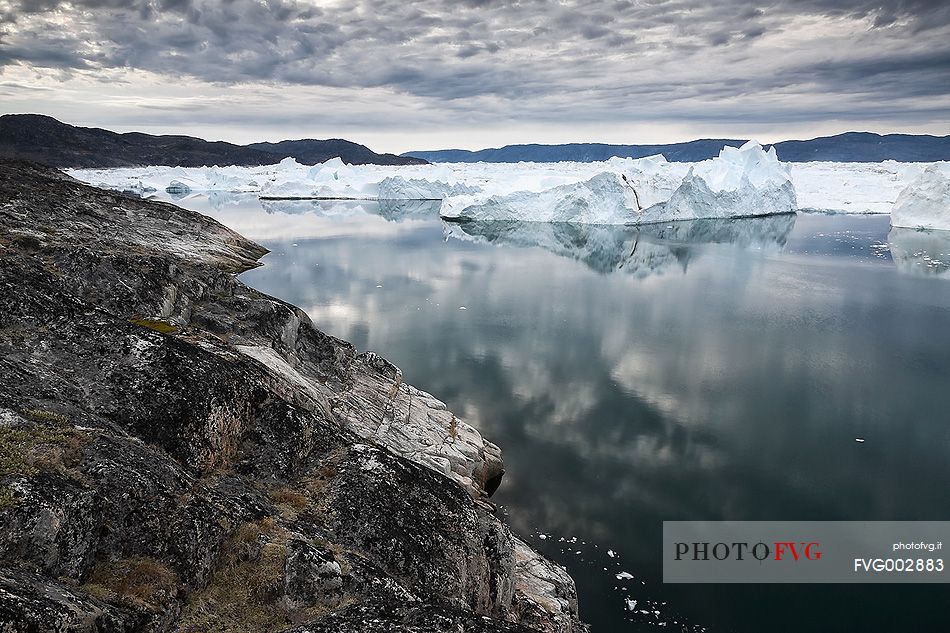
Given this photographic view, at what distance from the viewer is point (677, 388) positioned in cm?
1738

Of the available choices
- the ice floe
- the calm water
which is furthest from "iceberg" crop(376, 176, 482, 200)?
the calm water

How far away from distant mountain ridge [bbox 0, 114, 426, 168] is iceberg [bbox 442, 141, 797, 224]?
109 metres

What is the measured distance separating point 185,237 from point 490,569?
27128 mm

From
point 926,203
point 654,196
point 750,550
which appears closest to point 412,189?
point 654,196

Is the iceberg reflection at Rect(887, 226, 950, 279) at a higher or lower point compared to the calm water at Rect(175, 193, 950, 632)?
higher

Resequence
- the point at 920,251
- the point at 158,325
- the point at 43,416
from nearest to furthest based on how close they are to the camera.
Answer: the point at 43,416, the point at 158,325, the point at 920,251

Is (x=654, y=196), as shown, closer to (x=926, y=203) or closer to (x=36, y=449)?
(x=926, y=203)

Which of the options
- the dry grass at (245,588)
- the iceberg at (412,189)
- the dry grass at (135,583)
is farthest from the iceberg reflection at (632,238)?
the dry grass at (135,583)

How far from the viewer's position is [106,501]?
5.22 m

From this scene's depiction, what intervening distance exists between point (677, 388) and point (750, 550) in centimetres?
720

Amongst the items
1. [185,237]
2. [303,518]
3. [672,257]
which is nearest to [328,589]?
[303,518]

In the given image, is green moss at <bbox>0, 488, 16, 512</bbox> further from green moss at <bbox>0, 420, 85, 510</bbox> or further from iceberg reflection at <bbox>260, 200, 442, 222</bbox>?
iceberg reflection at <bbox>260, 200, 442, 222</bbox>

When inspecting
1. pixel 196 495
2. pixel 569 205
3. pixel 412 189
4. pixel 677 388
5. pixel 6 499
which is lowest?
pixel 677 388

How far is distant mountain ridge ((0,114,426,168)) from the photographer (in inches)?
5472
